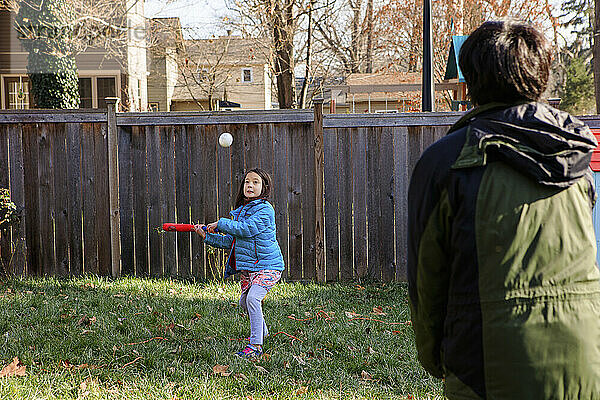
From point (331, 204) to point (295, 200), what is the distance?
1.17 ft

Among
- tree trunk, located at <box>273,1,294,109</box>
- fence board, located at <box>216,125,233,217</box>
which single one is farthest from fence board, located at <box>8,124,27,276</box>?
tree trunk, located at <box>273,1,294,109</box>

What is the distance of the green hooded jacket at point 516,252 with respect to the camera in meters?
1.56

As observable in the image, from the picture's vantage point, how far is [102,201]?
21.0 feet

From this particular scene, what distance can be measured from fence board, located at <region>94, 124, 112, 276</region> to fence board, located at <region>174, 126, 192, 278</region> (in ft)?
2.28

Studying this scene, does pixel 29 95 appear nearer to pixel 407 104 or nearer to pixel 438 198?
pixel 407 104

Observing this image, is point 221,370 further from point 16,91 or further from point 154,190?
point 16,91

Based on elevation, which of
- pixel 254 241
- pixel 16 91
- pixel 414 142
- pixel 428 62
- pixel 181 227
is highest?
pixel 16 91

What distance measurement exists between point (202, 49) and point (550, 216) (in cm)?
1836

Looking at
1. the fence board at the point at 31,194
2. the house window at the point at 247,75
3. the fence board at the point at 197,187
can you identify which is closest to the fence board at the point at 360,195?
the fence board at the point at 197,187

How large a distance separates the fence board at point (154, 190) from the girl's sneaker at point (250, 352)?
2589 mm

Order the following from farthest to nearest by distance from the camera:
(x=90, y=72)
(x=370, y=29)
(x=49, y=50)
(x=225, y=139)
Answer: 1. (x=90, y=72)
2. (x=370, y=29)
3. (x=49, y=50)
4. (x=225, y=139)

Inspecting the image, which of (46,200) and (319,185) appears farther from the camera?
(46,200)

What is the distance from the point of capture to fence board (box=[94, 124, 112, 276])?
6379 mm

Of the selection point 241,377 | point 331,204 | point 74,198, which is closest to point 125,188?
point 74,198
